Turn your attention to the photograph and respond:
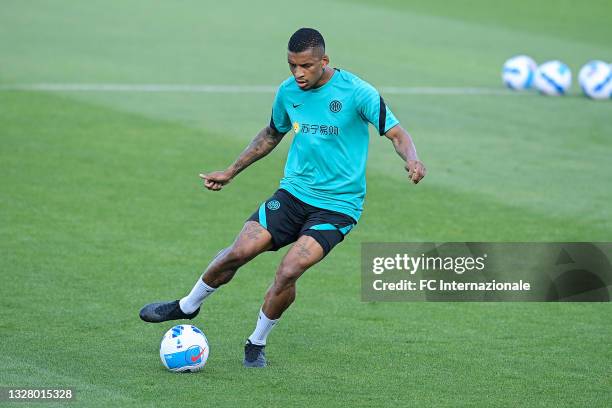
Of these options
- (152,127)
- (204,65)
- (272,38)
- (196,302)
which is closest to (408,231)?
(196,302)

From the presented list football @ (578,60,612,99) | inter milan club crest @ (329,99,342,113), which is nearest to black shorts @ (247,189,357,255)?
inter milan club crest @ (329,99,342,113)

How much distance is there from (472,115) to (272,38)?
8.48m

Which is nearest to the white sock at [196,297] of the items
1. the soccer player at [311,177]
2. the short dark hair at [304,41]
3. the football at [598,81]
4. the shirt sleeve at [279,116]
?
the soccer player at [311,177]

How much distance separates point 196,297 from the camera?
31.5 feet

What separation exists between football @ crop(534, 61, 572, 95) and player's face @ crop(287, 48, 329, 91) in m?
14.4

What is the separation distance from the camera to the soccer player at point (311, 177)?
916 cm

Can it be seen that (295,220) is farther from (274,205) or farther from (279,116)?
(279,116)

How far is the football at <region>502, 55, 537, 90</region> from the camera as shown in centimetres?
2336

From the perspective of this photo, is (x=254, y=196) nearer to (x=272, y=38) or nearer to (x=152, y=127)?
(x=152, y=127)

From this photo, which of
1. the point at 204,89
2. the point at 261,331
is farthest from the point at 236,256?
the point at 204,89

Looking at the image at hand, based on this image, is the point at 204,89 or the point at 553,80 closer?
the point at 204,89

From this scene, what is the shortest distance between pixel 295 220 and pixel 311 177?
35 cm

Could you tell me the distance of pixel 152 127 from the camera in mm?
19219

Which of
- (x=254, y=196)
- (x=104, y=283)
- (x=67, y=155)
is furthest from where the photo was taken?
(x=67, y=155)
